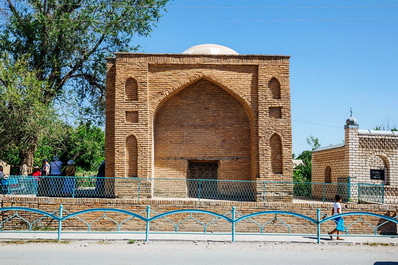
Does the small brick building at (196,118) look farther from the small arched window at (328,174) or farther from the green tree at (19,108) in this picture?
the small arched window at (328,174)

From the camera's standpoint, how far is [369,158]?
13.6 metres

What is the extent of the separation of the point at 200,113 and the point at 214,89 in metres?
0.94

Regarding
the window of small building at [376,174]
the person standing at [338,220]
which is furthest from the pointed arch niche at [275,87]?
the window of small building at [376,174]

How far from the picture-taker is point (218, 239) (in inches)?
372

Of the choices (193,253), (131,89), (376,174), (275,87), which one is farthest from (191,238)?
(376,174)

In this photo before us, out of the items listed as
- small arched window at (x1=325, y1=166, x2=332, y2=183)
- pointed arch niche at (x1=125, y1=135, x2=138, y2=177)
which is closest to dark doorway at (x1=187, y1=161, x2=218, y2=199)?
pointed arch niche at (x1=125, y1=135, x2=138, y2=177)

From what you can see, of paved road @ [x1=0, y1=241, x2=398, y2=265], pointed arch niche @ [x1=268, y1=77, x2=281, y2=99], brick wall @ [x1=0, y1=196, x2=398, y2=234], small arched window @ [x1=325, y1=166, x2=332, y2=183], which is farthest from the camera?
small arched window @ [x1=325, y1=166, x2=332, y2=183]

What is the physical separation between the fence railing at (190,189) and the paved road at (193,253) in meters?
3.03

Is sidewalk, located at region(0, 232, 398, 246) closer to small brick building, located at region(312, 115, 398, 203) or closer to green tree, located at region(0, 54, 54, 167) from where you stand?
small brick building, located at region(312, 115, 398, 203)

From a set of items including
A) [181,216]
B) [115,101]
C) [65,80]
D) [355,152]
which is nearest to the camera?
[181,216]

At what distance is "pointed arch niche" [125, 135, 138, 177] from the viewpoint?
12.6 m

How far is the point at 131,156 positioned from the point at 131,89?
2.13m

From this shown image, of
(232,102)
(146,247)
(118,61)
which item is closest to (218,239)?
(146,247)

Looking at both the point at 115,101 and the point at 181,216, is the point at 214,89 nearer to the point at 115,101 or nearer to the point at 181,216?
the point at 115,101
